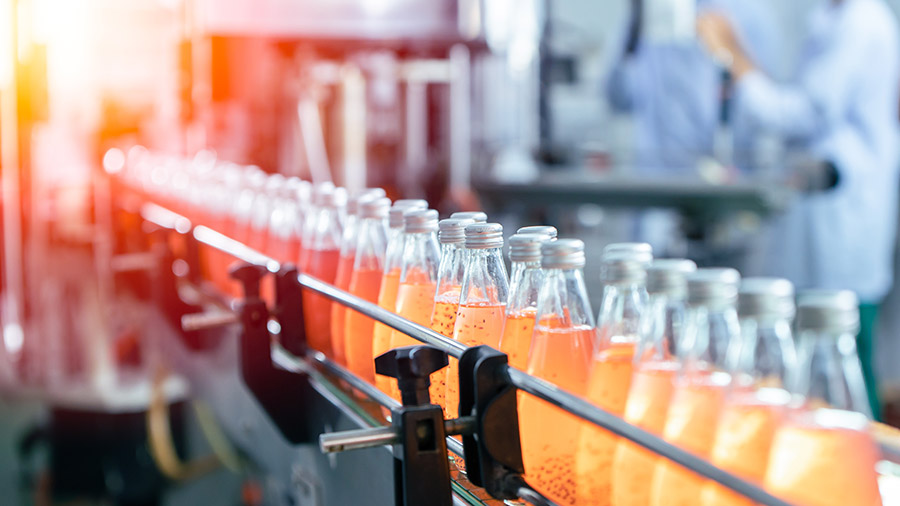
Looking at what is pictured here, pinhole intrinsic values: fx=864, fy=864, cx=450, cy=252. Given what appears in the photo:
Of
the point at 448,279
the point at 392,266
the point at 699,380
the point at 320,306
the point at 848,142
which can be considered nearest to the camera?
the point at 699,380

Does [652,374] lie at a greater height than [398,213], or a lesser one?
lesser

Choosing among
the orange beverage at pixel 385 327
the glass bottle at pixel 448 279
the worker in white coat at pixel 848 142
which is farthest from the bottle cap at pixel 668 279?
the worker in white coat at pixel 848 142

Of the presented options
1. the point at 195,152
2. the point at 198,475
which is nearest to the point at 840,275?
the point at 198,475

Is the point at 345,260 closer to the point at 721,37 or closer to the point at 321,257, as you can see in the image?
the point at 321,257

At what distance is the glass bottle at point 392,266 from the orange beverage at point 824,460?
451 millimetres

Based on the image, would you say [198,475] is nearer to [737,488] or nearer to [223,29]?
[223,29]

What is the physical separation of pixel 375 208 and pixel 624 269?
38 cm

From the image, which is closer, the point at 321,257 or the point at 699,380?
the point at 699,380

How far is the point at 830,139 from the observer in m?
2.77

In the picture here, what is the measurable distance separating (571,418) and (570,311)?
90 mm

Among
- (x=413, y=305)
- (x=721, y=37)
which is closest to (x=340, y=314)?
(x=413, y=305)

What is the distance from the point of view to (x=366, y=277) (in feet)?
3.14

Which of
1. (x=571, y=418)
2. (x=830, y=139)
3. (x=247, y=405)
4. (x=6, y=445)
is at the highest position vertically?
(x=830, y=139)

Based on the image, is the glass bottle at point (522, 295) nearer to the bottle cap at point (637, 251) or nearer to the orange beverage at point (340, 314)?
the bottle cap at point (637, 251)
